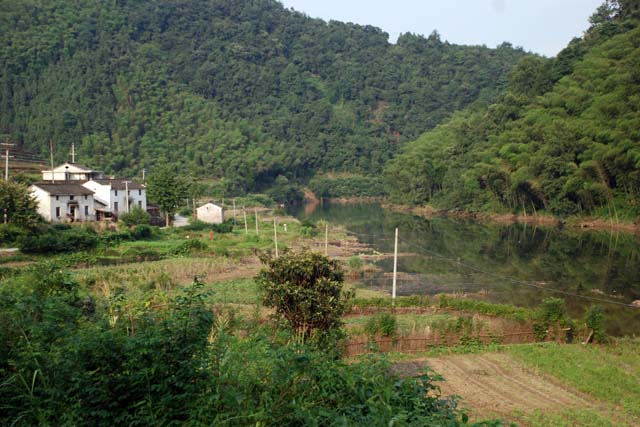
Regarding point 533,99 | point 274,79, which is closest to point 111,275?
point 533,99

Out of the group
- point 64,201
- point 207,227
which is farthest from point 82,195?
point 207,227

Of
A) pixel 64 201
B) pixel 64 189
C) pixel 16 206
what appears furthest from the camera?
pixel 64 189

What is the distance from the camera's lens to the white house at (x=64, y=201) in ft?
121

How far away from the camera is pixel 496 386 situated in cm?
1218

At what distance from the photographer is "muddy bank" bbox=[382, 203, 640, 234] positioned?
49.1 metres

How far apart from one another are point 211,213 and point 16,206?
18835 mm

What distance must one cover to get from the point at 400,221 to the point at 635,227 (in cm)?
2382

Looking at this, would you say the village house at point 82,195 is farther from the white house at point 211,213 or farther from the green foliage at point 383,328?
the green foliage at point 383,328

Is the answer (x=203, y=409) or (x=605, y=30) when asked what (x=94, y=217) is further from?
(x=605, y=30)

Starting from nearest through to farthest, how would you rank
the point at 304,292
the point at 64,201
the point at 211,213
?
1. the point at 304,292
2. the point at 64,201
3. the point at 211,213

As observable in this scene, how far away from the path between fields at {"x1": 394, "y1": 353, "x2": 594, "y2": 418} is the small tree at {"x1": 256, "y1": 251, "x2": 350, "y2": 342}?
222cm

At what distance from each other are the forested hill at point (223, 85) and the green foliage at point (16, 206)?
5674 cm

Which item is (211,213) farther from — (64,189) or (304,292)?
(304,292)

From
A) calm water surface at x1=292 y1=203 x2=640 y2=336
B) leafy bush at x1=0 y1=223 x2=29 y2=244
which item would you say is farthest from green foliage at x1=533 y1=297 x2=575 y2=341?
leafy bush at x1=0 y1=223 x2=29 y2=244
